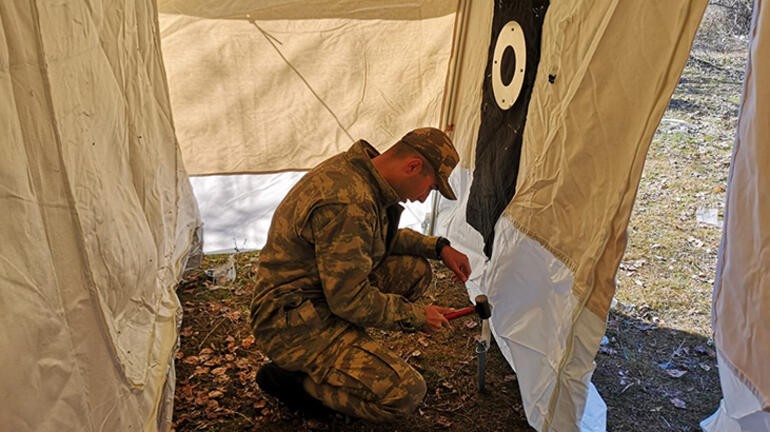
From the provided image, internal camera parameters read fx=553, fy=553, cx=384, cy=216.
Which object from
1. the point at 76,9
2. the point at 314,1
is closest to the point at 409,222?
the point at 314,1

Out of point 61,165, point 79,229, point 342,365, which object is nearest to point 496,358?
point 342,365

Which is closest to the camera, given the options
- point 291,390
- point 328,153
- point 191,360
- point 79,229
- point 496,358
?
point 79,229

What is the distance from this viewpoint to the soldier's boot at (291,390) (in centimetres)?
209

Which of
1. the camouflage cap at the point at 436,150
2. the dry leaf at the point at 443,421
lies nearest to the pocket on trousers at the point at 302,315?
the camouflage cap at the point at 436,150

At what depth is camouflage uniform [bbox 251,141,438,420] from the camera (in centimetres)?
176

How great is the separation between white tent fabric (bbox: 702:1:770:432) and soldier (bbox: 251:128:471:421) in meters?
0.85

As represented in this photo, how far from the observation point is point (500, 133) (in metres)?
2.60

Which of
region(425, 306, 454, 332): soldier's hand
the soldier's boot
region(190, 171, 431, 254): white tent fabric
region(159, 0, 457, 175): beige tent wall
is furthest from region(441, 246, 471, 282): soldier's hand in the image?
region(190, 171, 431, 254): white tent fabric

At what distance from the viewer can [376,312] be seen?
1.85 meters

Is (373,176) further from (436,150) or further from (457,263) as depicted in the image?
(457,263)

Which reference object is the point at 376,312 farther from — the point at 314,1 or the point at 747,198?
the point at 314,1

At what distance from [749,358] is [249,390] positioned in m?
1.83

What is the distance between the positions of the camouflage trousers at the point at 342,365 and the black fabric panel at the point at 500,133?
37.4 inches

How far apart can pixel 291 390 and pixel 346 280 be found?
62 centimetres
